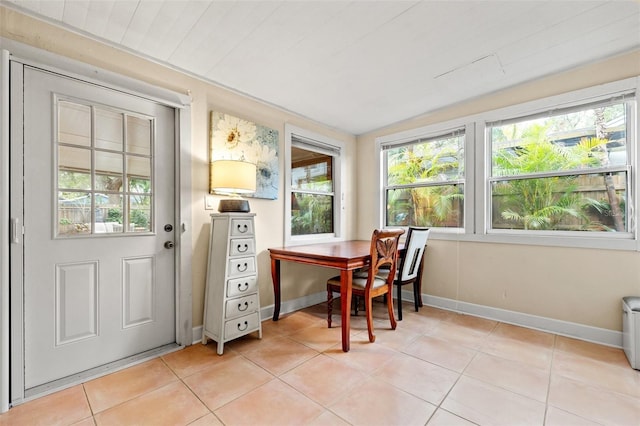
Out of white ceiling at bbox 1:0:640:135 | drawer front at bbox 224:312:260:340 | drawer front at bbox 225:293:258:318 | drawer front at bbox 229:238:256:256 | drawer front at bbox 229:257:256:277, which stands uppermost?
white ceiling at bbox 1:0:640:135

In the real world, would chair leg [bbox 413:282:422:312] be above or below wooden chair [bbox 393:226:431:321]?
below

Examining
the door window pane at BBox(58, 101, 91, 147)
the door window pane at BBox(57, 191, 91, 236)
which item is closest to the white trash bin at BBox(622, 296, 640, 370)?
the door window pane at BBox(57, 191, 91, 236)

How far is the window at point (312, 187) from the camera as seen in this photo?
3283mm

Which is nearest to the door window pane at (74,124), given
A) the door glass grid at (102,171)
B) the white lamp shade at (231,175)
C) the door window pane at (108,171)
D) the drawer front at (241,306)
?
the door glass grid at (102,171)

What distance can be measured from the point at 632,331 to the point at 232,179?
9.99 feet

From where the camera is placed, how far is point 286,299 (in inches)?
123

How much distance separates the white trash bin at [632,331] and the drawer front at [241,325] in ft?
8.85

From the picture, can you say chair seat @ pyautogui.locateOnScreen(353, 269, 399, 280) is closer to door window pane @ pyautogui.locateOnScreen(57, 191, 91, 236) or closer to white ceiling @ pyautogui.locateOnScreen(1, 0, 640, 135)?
white ceiling @ pyautogui.locateOnScreen(1, 0, 640, 135)

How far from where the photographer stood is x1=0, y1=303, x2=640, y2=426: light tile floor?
4.90ft

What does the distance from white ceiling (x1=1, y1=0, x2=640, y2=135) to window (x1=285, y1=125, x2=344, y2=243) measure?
0.75 m

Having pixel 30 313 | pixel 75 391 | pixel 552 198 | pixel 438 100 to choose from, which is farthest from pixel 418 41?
pixel 75 391

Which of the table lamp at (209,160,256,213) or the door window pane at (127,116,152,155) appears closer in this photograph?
the door window pane at (127,116,152,155)

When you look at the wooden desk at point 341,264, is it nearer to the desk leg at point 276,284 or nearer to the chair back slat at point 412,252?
the desk leg at point 276,284

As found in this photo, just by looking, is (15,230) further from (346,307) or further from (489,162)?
(489,162)
